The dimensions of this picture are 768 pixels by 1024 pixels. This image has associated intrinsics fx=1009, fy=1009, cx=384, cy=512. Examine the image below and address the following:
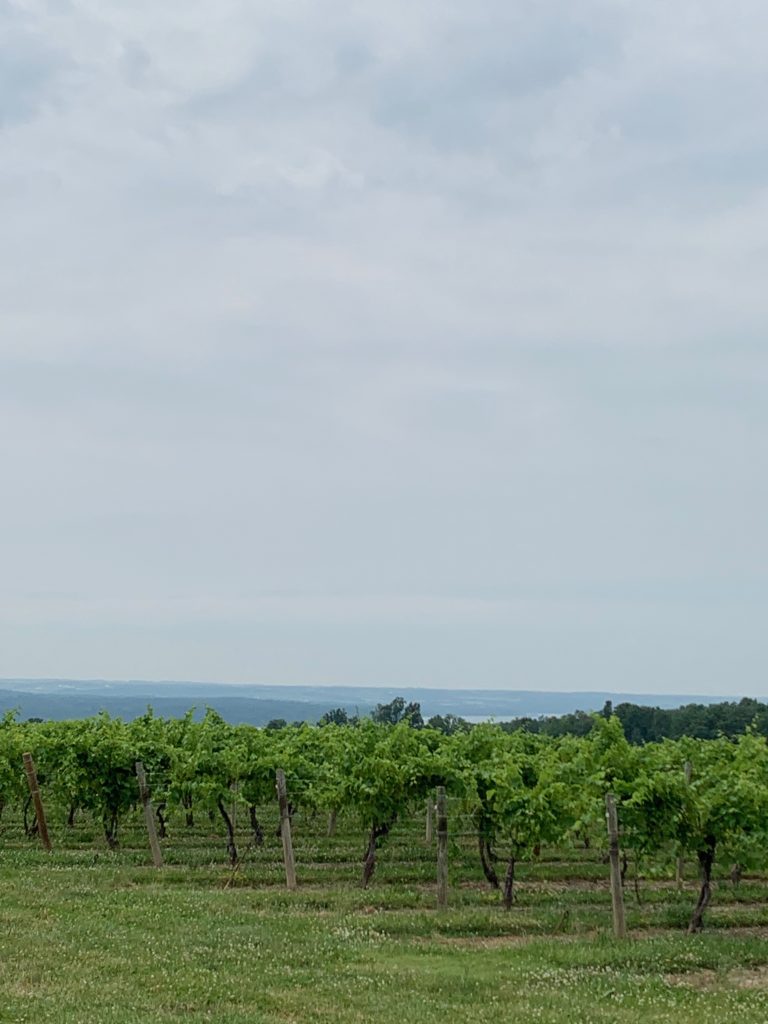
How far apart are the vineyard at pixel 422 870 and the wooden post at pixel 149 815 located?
0.06m

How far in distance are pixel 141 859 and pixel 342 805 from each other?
4958mm

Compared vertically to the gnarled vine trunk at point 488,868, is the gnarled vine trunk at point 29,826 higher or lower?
lower

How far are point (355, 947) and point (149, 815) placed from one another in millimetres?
9053

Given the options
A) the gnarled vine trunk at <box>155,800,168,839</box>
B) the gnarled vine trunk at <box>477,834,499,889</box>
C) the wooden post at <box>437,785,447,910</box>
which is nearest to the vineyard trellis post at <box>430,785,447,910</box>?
the wooden post at <box>437,785,447,910</box>

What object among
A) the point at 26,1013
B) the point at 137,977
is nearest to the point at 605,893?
the point at 137,977

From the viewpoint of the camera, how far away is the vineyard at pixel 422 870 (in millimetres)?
13250

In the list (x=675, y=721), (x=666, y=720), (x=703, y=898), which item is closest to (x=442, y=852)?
(x=703, y=898)

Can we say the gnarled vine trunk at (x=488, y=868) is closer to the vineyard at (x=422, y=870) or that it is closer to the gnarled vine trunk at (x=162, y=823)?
the vineyard at (x=422, y=870)

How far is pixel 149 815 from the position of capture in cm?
2206

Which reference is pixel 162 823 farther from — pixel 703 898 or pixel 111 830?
pixel 703 898

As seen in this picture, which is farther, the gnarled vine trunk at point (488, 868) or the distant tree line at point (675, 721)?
the distant tree line at point (675, 721)

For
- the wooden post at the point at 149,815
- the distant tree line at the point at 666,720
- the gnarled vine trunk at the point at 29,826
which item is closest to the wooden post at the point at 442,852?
the wooden post at the point at 149,815

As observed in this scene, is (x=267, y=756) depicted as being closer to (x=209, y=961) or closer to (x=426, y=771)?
(x=426, y=771)

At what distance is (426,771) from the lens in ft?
67.1
